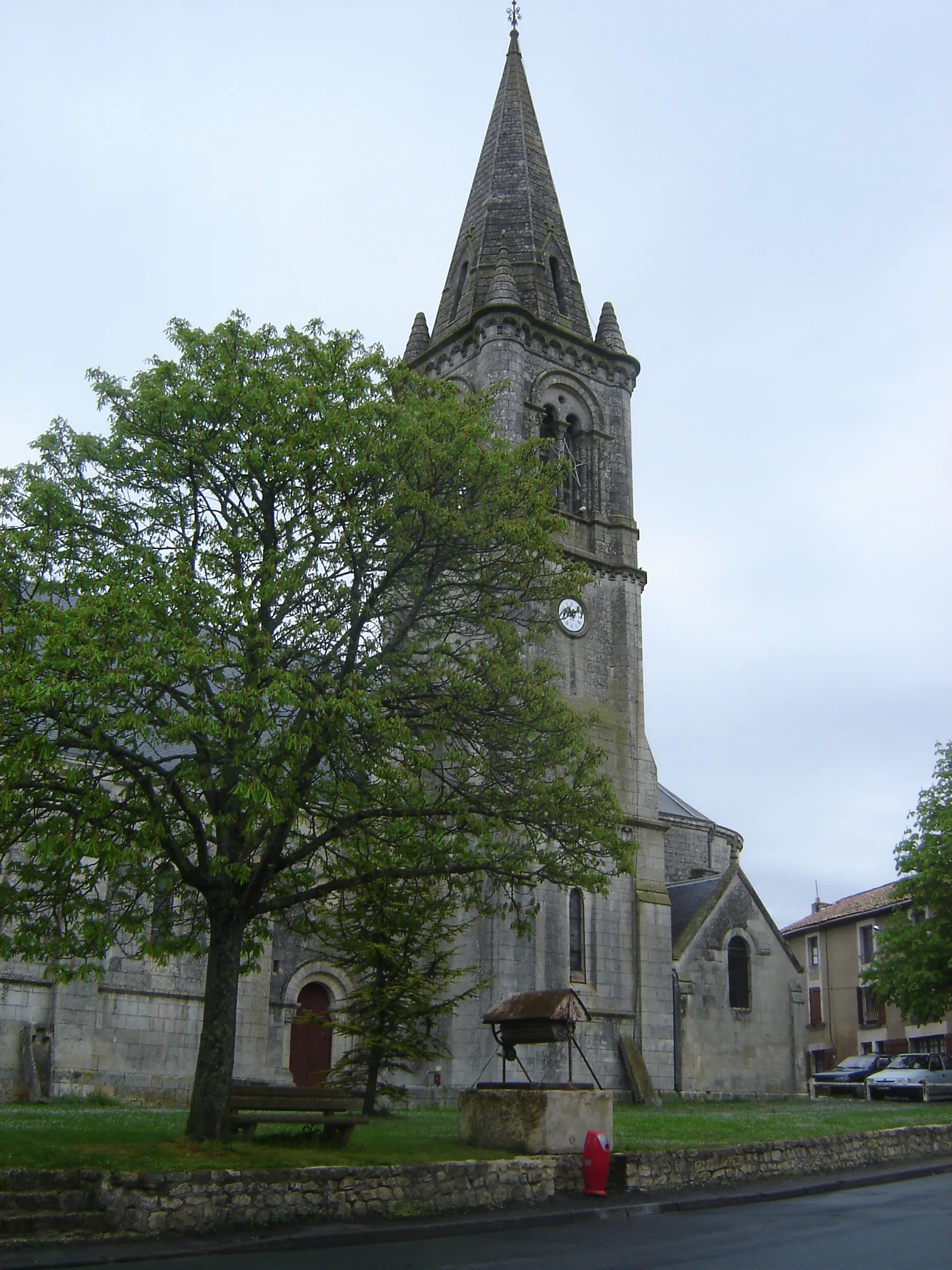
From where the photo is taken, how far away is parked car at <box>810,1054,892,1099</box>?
35750mm

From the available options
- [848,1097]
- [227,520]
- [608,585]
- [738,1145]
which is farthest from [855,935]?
[227,520]

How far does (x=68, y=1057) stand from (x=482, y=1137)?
11483 millimetres

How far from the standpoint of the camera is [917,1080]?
32031 millimetres

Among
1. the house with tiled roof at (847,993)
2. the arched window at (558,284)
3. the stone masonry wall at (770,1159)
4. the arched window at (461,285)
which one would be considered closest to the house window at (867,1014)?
the house with tiled roof at (847,993)

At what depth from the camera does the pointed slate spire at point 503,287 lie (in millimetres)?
31281

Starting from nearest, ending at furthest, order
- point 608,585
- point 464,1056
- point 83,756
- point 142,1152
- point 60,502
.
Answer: point 142,1152, point 83,756, point 60,502, point 464,1056, point 608,585

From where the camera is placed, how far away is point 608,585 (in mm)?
30938

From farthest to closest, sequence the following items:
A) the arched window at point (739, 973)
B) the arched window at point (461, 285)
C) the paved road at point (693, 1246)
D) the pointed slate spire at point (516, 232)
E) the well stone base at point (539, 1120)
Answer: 1. the arched window at point (461, 285)
2. the pointed slate spire at point (516, 232)
3. the arched window at point (739, 973)
4. the well stone base at point (539, 1120)
5. the paved road at point (693, 1246)

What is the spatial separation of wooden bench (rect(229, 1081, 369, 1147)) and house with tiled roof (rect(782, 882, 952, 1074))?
35.2 metres

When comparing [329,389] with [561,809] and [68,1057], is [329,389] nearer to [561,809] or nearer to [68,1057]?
[561,809]

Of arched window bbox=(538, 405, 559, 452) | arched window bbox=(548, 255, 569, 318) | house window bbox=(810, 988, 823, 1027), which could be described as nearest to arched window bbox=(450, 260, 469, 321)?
arched window bbox=(548, 255, 569, 318)

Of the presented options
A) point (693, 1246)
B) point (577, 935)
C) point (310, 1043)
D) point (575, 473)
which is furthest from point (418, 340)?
point (693, 1246)

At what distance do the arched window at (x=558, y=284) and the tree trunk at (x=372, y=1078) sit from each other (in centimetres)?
2224

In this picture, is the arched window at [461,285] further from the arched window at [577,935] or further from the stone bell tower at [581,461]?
the arched window at [577,935]
